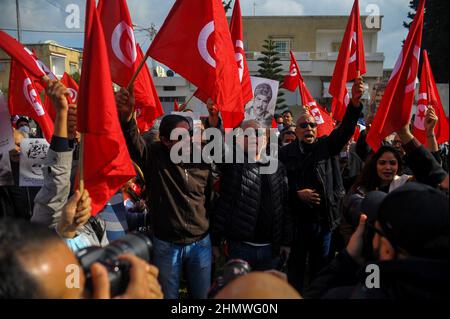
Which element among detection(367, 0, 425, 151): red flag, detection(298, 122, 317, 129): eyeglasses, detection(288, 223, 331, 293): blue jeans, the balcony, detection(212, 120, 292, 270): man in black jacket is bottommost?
detection(288, 223, 331, 293): blue jeans

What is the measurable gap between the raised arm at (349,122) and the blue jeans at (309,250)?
0.72 metres

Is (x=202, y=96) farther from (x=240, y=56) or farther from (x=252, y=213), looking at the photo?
(x=240, y=56)

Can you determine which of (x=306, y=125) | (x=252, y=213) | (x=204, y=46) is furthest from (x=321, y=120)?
(x=252, y=213)

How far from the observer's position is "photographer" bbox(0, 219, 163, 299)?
1.04 m

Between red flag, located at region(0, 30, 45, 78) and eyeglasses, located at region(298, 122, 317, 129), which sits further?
eyeglasses, located at region(298, 122, 317, 129)

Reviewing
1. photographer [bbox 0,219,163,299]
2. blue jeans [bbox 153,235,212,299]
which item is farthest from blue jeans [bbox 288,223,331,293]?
photographer [bbox 0,219,163,299]

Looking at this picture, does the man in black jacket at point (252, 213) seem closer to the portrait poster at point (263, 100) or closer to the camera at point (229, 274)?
the camera at point (229, 274)

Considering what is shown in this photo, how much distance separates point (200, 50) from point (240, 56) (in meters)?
1.54

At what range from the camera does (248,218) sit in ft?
9.48

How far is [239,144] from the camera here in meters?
3.09

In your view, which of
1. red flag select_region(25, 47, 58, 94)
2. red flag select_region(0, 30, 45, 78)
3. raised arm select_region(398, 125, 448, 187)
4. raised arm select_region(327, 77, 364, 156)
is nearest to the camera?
raised arm select_region(398, 125, 448, 187)

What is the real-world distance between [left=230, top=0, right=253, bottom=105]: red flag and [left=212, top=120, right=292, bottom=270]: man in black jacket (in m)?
1.27

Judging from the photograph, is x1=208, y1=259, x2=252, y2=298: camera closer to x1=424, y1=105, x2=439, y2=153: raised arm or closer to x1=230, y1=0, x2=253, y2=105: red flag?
x1=424, y1=105, x2=439, y2=153: raised arm

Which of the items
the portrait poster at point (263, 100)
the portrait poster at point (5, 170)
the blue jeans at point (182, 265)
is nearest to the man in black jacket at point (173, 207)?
the blue jeans at point (182, 265)
